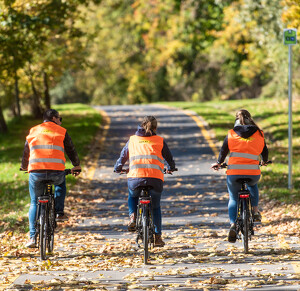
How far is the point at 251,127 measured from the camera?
8.80m

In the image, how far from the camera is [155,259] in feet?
28.1

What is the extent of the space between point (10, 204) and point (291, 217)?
5439 millimetres

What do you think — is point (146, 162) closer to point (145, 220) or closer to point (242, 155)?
point (145, 220)

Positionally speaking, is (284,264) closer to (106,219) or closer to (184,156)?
(106,219)

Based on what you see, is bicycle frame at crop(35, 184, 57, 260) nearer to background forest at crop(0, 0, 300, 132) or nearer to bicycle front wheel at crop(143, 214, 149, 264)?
bicycle front wheel at crop(143, 214, 149, 264)

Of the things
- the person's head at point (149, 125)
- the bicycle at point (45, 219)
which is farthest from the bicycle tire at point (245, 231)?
the bicycle at point (45, 219)

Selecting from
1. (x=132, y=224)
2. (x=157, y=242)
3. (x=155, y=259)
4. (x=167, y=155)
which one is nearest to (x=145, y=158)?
(x=167, y=155)

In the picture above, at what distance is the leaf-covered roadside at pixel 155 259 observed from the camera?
283 inches

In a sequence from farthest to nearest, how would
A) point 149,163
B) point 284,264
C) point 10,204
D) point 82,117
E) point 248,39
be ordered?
point 248,39
point 82,117
point 10,204
point 149,163
point 284,264

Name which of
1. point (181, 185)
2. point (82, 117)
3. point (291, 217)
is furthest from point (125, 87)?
point (291, 217)

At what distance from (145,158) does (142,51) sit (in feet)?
144

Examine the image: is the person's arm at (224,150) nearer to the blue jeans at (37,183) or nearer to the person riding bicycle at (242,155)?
the person riding bicycle at (242,155)

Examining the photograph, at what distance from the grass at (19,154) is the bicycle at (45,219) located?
2129 mm

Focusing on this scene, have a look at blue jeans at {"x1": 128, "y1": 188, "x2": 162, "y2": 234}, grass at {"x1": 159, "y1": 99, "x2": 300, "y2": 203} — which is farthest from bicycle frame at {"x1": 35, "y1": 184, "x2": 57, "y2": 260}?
grass at {"x1": 159, "y1": 99, "x2": 300, "y2": 203}
